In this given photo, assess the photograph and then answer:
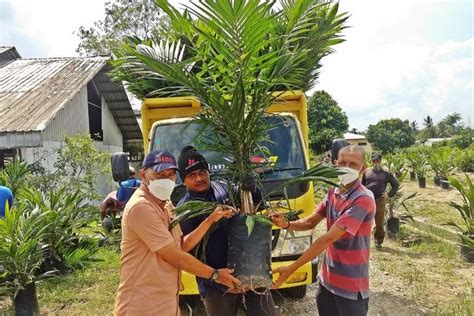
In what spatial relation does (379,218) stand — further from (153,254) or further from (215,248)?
(153,254)

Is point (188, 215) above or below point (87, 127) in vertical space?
below

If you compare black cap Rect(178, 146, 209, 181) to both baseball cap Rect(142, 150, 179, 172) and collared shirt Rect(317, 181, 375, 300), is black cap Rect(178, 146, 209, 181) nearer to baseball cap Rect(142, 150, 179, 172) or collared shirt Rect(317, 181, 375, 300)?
baseball cap Rect(142, 150, 179, 172)

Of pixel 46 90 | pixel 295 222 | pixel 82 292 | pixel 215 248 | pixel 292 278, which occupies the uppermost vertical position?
pixel 46 90

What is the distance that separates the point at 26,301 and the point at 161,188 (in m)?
3.00

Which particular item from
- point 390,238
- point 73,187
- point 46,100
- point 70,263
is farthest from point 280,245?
point 46,100

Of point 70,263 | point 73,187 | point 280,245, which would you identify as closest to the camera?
point 280,245

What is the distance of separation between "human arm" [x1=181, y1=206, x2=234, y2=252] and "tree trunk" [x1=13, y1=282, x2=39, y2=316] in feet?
9.07

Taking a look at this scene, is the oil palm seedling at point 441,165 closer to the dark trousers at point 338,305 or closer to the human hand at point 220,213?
the dark trousers at point 338,305

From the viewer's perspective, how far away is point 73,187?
10.0m

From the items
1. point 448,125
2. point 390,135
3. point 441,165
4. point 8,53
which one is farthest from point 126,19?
point 448,125

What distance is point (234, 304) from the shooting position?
2.72 m

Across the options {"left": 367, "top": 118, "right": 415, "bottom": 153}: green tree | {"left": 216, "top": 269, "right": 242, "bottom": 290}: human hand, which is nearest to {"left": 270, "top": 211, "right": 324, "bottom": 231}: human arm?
{"left": 216, "top": 269, "right": 242, "bottom": 290}: human hand

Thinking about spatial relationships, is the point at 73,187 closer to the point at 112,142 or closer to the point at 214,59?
the point at 112,142

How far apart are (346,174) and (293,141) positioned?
1700 millimetres
